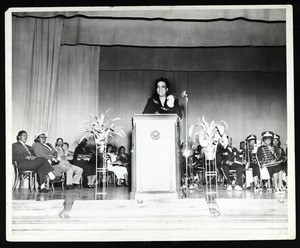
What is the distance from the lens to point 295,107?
7.07 m

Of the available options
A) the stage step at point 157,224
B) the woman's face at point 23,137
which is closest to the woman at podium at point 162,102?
the stage step at point 157,224

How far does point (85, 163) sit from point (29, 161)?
830 millimetres

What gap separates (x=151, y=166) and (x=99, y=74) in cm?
210

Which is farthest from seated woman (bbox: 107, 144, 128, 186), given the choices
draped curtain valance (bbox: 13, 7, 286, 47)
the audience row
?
draped curtain valance (bbox: 13, 7, 286, 47)

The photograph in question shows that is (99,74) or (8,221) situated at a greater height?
(99,74)

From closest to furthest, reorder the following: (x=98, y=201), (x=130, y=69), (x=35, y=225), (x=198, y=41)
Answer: (x=35, y=225)
(x=98, y=201)
(x=198, y=41)
(x=130, y=69)

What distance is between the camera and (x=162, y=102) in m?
8.12

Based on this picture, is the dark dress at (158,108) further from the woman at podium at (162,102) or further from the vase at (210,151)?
the vase at (210,151)

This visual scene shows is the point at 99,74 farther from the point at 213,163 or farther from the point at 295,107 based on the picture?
the point at 295,107

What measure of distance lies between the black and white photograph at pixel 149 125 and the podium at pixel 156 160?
0.01m

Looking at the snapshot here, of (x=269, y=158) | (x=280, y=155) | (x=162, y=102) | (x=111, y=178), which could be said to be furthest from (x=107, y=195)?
(x=280, y=155)

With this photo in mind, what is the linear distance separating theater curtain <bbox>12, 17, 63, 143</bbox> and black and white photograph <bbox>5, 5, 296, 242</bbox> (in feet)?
0.05

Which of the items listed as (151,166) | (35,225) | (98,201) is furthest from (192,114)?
(35,225)

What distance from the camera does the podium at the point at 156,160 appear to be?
750cm
